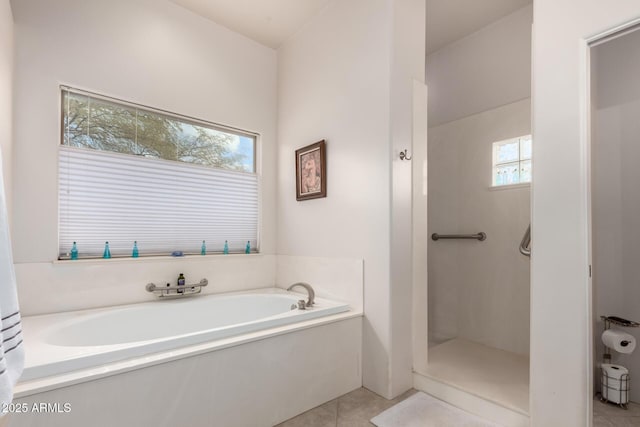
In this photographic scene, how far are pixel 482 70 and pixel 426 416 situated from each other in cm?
276

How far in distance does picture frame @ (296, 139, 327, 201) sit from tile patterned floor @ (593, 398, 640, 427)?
75.1 inches

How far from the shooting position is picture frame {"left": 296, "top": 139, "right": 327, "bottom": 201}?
2514 millimetres

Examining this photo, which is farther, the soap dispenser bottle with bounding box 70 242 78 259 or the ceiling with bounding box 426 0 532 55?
the ceiling with bounding box 426 0 532 55

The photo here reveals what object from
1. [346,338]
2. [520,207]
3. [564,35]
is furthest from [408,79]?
[346,338]

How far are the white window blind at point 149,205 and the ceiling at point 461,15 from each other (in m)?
2.11

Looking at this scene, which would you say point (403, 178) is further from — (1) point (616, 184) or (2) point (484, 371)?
(2) point (484, 371)

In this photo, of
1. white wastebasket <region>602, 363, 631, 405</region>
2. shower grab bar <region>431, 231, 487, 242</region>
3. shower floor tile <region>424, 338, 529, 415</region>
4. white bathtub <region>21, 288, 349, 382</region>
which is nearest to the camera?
white bathtub <region>21, 288, 349, 382</region>

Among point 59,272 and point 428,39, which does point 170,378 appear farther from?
point 428,39

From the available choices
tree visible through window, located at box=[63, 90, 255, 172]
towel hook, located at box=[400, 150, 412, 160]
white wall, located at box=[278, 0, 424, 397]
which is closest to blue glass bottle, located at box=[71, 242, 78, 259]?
tree visible through window, located at box=[63, 90, 255, 172]

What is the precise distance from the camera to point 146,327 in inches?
84.9

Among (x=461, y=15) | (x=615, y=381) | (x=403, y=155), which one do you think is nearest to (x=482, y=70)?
(x=461, y=15)

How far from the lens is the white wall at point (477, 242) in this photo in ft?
8.29

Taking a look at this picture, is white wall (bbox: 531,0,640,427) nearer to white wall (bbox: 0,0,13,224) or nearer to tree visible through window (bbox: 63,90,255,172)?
tree visible through window (bbox: 63,90,255,172)

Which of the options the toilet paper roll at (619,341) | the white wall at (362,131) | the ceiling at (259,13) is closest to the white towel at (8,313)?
the white wall at (362,131)
